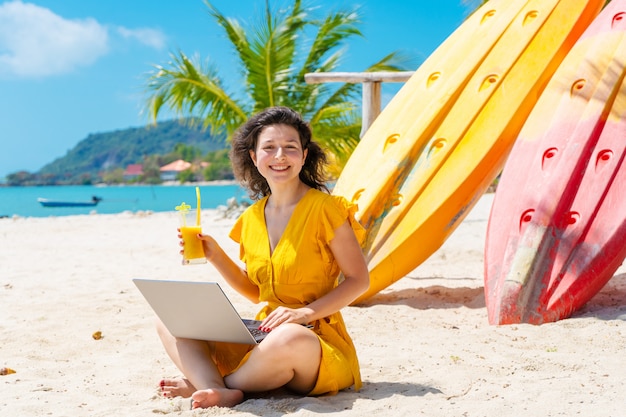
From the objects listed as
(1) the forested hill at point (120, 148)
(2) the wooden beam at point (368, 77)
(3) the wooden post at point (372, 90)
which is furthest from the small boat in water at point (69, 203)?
(1) the forested hill at point (120, 148)

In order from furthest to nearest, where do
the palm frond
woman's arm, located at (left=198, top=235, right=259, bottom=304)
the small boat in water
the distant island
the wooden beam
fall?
the distant island
the small boat in water
the palm frond
the wooden beam
woman's arm, located at (left=198, top=235, right=259, bottom=304)

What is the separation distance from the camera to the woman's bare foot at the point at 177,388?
266cm

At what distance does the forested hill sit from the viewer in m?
93.9

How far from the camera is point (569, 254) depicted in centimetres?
385

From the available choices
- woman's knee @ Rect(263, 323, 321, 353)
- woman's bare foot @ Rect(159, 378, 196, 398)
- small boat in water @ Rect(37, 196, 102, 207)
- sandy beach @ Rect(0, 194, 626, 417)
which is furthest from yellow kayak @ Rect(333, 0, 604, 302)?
small boat in water @ Rect(37, 196, 102, 207)

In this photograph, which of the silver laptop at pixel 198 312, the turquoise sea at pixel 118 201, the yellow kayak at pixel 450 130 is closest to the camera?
the silver laptop at pixel 198 312

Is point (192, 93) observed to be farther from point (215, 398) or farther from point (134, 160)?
point (134, 160)

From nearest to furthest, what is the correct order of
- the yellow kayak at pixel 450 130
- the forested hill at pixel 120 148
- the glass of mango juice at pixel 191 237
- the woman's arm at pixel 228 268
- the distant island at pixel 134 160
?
1. the glass of mango juice at pixel 191 237
2. the woman's arm at pixel 228 268
3. the yellow kayak at pixel 450 130
4. the distant island at pixel 134 160
5. the forested hill at pixel 120 148

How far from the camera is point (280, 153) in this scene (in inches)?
103

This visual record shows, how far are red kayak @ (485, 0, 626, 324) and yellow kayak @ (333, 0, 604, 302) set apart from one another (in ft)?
0.97

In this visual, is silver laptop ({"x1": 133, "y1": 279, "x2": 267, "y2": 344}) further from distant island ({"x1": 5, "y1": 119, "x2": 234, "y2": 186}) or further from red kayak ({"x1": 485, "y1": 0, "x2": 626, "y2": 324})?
distant island ({"x1": 5, "y1": 119, "x2": 234, "y2": 186})

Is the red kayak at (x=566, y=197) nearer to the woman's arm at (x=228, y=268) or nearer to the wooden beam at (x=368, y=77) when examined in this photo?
the woman's arm at (x=228, y=268)

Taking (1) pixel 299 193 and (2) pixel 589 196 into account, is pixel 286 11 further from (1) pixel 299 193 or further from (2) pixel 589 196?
(1) pixel 299 193

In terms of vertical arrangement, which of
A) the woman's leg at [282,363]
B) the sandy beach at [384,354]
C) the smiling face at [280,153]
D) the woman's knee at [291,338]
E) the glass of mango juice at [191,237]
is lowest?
the sandy beach at [384,354]
